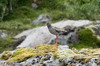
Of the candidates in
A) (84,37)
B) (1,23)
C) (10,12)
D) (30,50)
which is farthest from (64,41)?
(10,12)

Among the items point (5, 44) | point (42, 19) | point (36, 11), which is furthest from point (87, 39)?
point (36, 11)

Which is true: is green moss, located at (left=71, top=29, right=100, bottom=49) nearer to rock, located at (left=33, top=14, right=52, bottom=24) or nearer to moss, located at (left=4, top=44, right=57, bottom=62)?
moss, located at (left=4, top=44, right=57, bottom=62)

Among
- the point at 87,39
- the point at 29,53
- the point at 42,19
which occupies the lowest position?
the point at 42,19

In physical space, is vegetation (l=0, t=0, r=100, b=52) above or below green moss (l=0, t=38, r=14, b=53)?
below

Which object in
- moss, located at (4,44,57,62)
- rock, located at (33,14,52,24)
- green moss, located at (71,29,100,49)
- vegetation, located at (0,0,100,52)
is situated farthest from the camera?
rock, located at (33,14,52,24)

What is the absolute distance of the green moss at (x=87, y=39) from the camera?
2841cm

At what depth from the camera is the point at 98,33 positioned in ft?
97.3

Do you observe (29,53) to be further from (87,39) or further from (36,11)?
(36,11)

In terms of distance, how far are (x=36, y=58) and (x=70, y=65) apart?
1.24m

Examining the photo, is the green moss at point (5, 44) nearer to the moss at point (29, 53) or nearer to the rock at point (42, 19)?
the rock at point (42, 19)

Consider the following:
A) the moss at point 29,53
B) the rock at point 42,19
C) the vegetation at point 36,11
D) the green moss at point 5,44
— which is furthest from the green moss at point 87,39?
the rock at point 42,19

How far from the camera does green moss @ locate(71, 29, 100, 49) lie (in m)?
28.4

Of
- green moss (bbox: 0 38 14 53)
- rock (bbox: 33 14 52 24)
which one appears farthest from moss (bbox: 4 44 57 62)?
rock (bbox: 33 14 52 24)

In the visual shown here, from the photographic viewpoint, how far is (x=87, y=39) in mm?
28812
